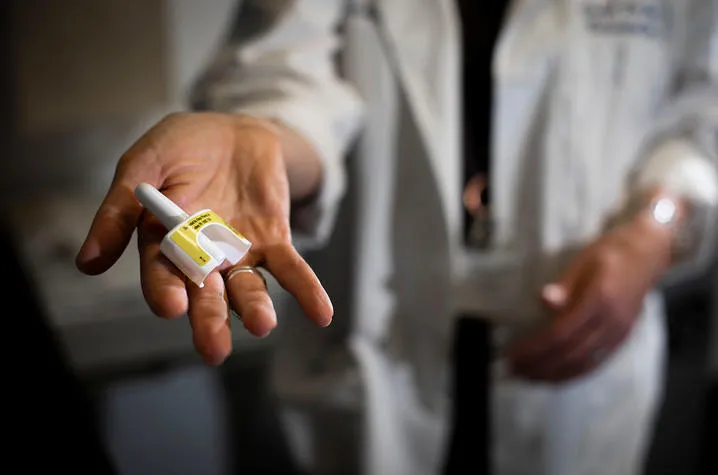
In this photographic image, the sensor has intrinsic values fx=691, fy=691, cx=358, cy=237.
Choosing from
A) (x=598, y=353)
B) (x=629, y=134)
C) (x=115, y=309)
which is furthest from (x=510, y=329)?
(x=115, y=309)

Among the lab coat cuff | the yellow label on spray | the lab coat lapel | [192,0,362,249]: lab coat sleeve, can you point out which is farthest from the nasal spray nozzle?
the lab coat cuff

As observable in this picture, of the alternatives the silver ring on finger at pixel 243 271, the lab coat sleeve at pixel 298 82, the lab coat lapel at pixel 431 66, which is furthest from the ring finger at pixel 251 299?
the lab coat lapel at pixel 431 66

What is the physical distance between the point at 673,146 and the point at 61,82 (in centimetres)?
44

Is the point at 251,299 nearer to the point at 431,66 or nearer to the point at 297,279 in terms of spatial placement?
the point at 297,279

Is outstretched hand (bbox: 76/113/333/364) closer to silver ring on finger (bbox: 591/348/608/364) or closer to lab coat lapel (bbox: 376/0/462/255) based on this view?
lab coat lapel (bbox: 376/0/462/255)

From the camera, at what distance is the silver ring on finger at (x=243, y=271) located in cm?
20

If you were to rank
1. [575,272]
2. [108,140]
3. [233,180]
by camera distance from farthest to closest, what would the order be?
[575,272] < [108,140] < [233,180]

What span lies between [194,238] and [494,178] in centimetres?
33

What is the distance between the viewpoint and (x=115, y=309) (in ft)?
1.25

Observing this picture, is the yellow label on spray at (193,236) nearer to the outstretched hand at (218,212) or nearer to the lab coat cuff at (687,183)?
the outstretched hand at (218,212)

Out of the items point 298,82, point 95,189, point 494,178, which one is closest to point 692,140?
point 494,178

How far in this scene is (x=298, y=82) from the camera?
40cm

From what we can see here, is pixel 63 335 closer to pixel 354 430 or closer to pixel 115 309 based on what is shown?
pixel 115 309

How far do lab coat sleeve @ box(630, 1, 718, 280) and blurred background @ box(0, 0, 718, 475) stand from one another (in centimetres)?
24
